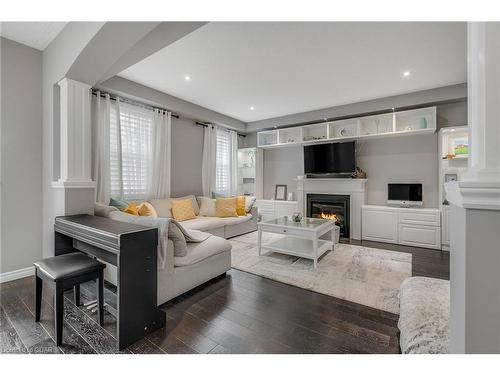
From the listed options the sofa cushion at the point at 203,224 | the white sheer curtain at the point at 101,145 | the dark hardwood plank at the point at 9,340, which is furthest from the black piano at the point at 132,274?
the sofa cushion at the point at 203,224

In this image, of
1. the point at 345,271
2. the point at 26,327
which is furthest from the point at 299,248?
the point at 26,327

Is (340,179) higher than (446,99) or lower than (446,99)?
lower

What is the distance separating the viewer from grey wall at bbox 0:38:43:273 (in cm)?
245

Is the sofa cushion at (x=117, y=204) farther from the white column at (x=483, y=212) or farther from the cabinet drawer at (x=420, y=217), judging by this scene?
the cabinet drawer at (x=420, y=217)

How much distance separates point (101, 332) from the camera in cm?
171

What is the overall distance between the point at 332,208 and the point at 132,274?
13.8ft

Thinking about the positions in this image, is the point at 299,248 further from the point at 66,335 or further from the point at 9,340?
the point at 9,340

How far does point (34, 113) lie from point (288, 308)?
11.4 ft

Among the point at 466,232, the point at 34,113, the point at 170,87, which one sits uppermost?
the point at 170,87

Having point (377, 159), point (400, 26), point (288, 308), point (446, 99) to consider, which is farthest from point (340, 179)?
point (288, 308)

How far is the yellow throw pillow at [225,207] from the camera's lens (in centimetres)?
464
